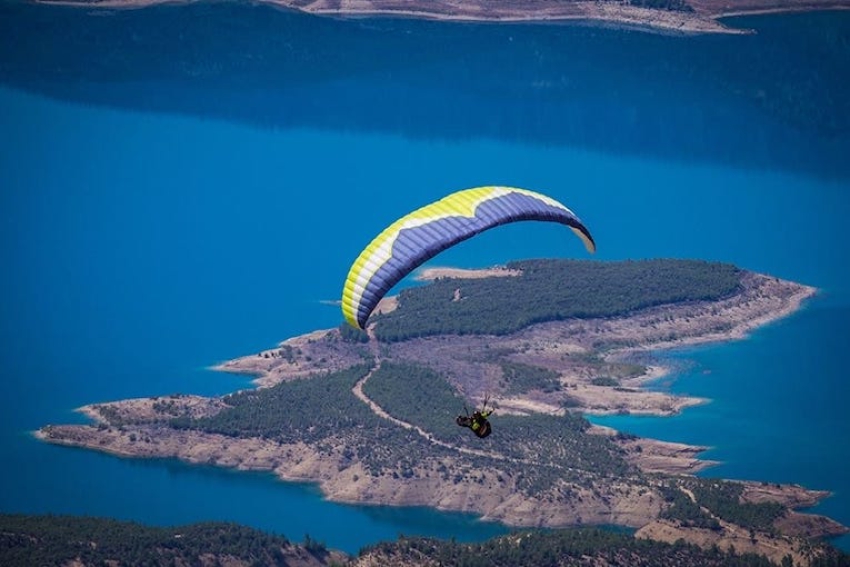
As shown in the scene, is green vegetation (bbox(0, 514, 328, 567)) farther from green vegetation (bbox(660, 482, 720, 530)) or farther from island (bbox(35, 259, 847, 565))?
green vegetation (bbox(660, 482, 720, 530))

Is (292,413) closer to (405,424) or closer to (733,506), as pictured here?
(405,424)

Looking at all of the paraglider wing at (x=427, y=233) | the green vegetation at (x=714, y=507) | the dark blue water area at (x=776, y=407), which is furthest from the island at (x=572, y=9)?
the paraglider wing at (x=427, y=233)

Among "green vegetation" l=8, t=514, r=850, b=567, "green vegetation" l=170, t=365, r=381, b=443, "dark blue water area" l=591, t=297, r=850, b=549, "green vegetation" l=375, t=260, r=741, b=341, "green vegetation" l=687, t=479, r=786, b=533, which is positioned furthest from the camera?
"green vegetation" l=375, t=260, r=741, b=341

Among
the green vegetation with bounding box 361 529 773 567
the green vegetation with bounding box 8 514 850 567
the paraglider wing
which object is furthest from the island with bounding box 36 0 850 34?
the paraglider wing

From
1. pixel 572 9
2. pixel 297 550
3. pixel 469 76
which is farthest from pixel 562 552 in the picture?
pixel 572 9

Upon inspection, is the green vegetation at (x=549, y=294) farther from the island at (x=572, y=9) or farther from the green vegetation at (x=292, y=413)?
the island at (x=572, y=9)

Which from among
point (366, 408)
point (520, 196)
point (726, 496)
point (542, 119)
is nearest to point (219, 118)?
point (542, 119)

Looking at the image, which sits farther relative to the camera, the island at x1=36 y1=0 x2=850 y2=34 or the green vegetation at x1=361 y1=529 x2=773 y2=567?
the island at x1=36 y1=0 x2=850 y2=34
